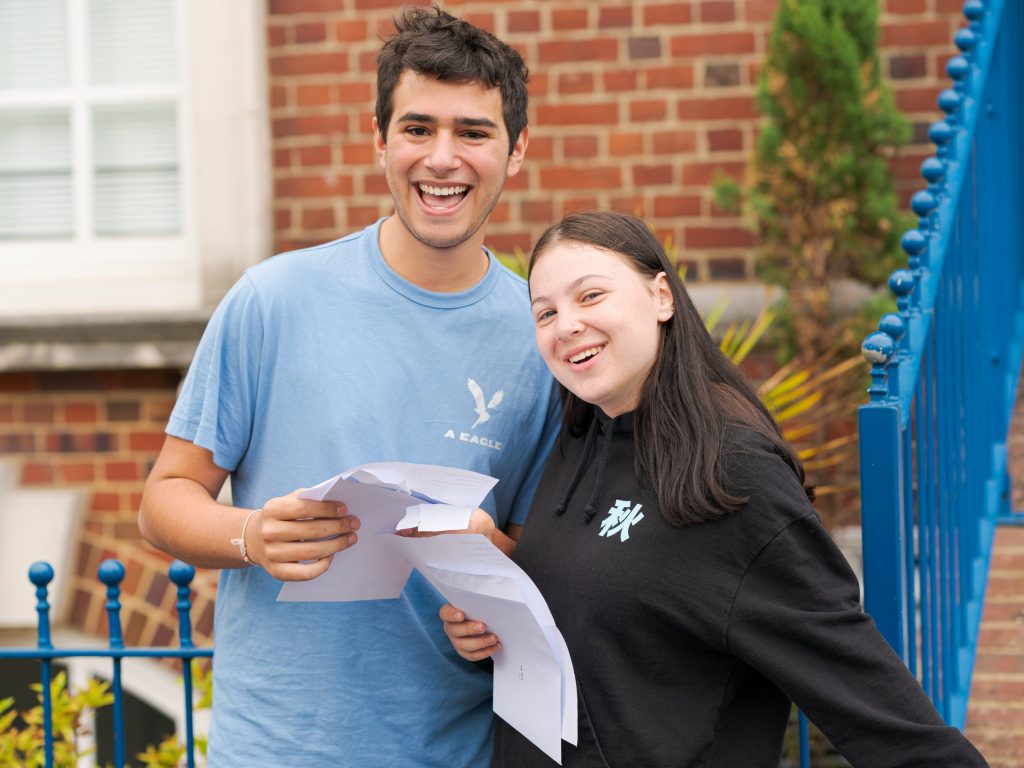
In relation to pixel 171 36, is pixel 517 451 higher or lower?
lower

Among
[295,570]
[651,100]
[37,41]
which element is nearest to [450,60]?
[295,570]

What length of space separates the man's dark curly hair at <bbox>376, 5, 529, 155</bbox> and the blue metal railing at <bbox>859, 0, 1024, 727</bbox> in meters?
0.73

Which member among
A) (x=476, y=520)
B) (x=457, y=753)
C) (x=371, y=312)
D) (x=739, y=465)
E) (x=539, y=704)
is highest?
(x=371, y=312)

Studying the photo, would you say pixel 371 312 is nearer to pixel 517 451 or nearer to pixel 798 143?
pixel 517 451

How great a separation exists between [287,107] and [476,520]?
3322 millimetres

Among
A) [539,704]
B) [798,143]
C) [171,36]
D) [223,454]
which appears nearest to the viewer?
[539,704]

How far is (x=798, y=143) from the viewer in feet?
14.8

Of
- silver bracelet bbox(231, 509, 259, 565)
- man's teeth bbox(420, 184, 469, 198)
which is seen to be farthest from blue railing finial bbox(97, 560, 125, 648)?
man's teeth bbox(420, 184, 469, 198)

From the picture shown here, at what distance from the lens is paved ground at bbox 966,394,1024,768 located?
3.24 meters

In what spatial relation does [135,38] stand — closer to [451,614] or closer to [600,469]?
[451,614]

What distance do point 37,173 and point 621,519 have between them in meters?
4.28

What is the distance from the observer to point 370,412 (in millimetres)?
2258

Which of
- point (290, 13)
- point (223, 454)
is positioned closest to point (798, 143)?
point (290, 13)

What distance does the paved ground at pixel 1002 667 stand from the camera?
3.24 meters
